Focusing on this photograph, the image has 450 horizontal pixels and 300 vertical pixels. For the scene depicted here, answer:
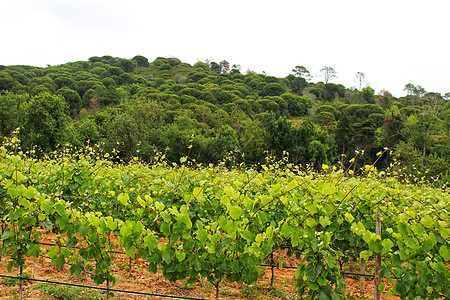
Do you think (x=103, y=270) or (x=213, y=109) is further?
(x=213, y=109)

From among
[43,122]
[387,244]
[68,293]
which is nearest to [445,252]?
[387,244]

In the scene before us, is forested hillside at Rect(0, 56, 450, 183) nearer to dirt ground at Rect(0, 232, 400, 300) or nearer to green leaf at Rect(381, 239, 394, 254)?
dirt ground at Rect(0, 232, 400, 300)

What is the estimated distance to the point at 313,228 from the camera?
7.72ft

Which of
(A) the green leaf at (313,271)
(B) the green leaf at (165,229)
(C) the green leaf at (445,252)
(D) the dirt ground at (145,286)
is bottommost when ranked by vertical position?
(D) the dirt ground at (145,286)

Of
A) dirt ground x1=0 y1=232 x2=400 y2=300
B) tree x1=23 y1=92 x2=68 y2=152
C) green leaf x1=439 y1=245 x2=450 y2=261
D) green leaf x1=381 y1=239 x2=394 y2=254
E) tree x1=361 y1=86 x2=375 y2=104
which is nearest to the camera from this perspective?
green leaf x1=381 y1=239 x2=394 y2=254

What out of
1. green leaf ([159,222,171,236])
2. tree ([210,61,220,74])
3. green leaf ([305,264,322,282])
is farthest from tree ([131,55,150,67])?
green leaf ([305,264,322,282])

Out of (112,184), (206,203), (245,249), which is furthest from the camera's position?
(112,184)

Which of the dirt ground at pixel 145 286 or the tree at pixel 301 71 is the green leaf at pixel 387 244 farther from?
the tree at pixel 301 71

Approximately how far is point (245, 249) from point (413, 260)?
1287mm

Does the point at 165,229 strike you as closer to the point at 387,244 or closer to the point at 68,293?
the point at 387,244

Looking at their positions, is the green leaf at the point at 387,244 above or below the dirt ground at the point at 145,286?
above

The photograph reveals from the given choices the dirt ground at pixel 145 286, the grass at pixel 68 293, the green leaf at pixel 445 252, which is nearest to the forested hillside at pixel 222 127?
the dirt ground at pixel 145 286

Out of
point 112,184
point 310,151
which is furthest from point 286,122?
point 112,184

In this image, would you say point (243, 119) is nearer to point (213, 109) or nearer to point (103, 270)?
point (213, 109)
